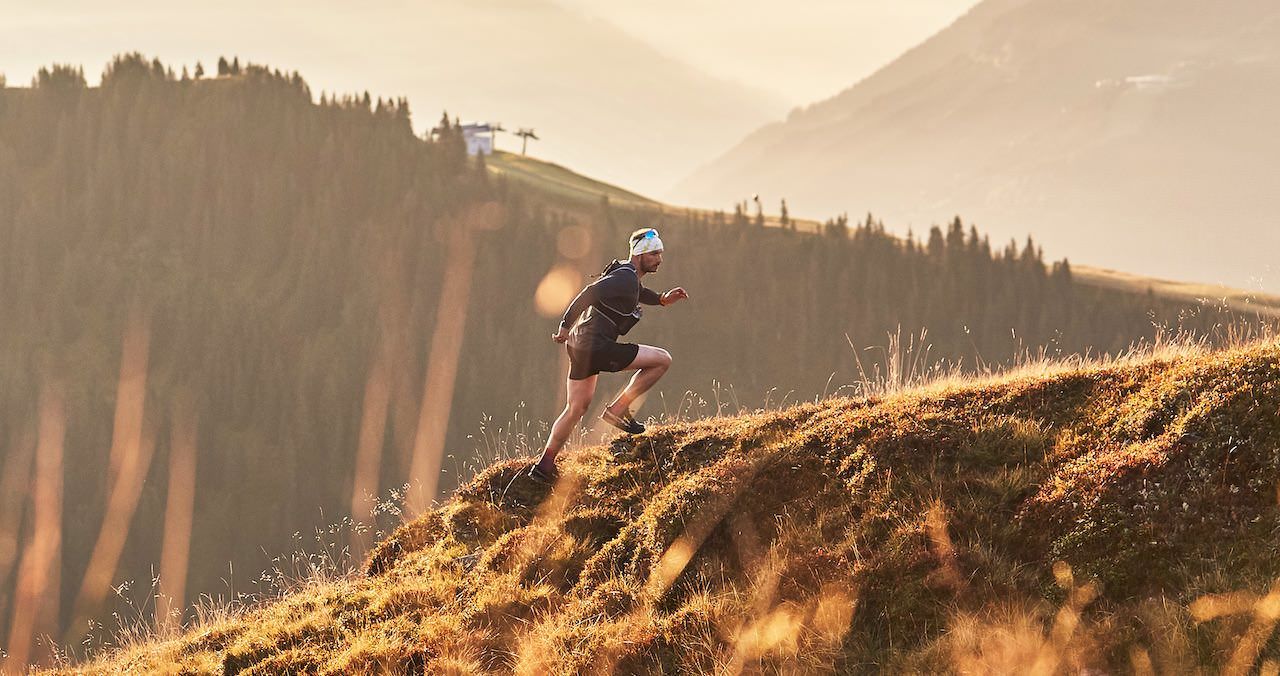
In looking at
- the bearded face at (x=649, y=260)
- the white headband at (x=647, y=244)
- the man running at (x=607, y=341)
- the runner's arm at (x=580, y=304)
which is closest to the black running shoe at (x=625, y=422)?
the man running at (x=607, y=341)

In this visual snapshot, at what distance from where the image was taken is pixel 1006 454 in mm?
8719

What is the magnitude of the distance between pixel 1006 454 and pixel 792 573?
2.26 metres

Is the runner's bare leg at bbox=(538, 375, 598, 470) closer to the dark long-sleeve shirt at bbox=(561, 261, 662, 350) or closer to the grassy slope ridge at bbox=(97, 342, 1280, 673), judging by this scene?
the dark long-sleeve shirt at bbox=(561, 261, 662, 350)

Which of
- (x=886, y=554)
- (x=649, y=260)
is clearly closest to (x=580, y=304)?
(x=649, y=260)

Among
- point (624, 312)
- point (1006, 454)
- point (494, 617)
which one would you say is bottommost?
point (494, 617)

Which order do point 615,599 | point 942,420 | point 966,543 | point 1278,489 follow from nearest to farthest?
point 1278,489 → point 966,543 → point 615,599 → point 942,420

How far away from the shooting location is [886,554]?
7.82 m

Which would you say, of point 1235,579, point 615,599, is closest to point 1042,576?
point 1235,579

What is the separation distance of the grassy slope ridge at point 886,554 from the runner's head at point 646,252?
7.37 ft

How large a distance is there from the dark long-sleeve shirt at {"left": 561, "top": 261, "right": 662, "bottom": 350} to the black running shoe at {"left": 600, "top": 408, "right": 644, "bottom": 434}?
0.98 m

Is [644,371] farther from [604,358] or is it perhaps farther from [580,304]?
[580,304]

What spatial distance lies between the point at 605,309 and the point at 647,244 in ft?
3.08

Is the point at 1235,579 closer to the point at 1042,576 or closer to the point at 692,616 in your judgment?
the point at 1042,576

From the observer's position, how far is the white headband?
477 inches
